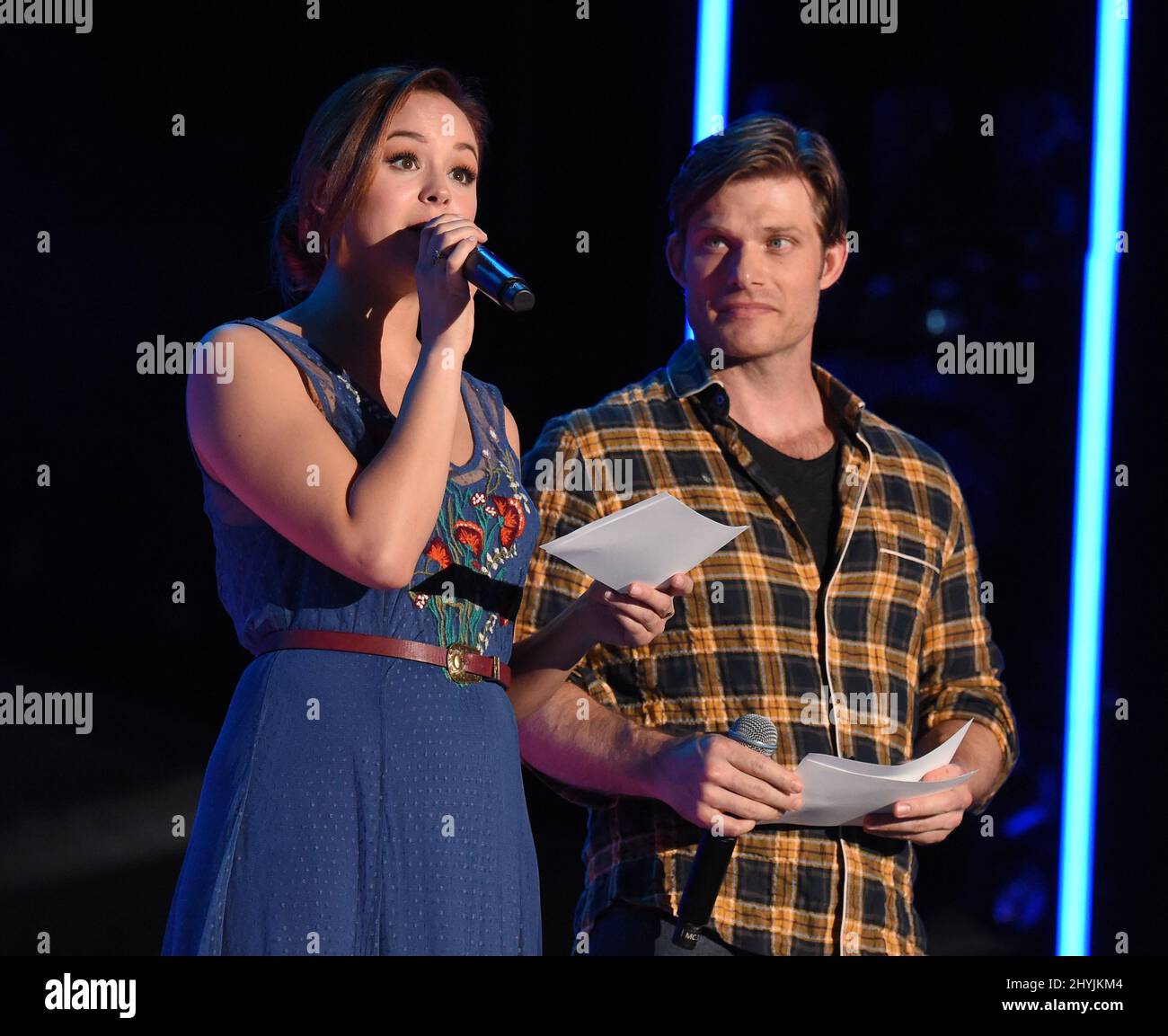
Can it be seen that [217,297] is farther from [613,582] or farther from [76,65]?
[613,582]

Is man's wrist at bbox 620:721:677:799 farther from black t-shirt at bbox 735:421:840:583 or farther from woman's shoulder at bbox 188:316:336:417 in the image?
woman's shoulder at bbox 188:316:336:417

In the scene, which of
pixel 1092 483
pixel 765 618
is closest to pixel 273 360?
pixel 765 618

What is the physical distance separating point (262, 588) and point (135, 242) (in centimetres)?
116

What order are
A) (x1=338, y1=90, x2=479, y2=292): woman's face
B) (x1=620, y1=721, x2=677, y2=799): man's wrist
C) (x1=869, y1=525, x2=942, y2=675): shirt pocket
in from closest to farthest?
(x1=338, y1=90, x2=479, y2=292): woman's face → (x1=620, y1=721, x2=677, y2=799): man's wrist → (x1=869, y1=525, x2=942, y2=675): shirt pocket

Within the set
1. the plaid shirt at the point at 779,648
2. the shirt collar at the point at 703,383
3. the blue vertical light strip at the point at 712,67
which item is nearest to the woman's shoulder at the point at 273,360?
the plaid shirt at the point at 779,648

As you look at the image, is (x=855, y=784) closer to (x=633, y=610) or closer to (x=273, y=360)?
(x=633, y=610)

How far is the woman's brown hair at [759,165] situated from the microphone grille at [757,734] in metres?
0.83

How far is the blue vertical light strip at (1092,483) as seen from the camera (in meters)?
2.71

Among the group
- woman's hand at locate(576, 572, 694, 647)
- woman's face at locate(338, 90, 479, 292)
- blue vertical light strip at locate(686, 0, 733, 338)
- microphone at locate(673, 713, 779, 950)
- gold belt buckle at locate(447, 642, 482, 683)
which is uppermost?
blue vertical light strip at locate(686, 0, 733, 338)

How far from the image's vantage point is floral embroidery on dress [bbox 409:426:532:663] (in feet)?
5.22

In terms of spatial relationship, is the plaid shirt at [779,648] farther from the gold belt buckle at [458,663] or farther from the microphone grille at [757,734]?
the gold belt buckle at [458,663]

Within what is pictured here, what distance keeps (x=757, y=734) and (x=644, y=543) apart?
319 millimetres

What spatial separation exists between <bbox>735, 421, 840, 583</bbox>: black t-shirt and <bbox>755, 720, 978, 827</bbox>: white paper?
36 centimetres

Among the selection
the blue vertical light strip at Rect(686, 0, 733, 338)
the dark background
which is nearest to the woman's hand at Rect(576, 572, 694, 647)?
the dark background
